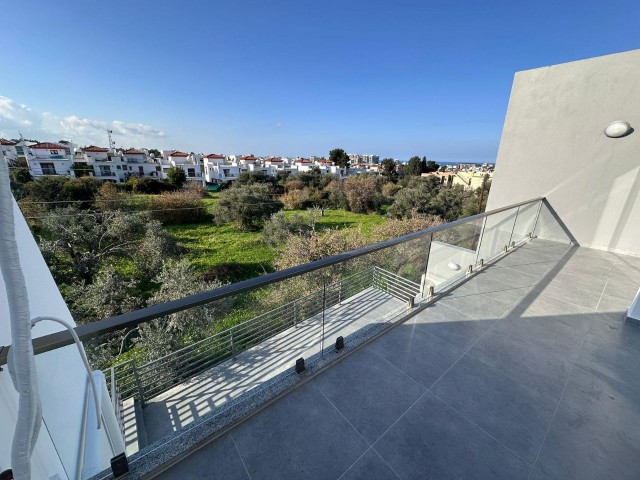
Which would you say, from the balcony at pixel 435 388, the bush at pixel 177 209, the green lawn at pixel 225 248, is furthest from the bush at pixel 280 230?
the balcony at pixel 435 388

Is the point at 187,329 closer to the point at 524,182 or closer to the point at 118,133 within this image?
the point at 524,182

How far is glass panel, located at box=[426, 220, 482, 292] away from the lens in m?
3.33

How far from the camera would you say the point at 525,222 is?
4961 mm

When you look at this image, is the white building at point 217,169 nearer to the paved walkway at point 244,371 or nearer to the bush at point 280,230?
the bush at point 280,230

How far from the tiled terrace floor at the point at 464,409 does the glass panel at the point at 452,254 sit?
0.72 meters

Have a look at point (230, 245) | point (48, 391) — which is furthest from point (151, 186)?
point (48, 391)

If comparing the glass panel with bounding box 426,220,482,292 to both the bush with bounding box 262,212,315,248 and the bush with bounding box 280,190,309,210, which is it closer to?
the bush with bounding box 262,212,315,248

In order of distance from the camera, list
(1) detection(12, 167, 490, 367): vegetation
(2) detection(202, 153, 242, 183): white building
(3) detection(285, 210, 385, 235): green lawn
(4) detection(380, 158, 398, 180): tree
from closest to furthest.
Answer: (1) detection(12, 167, 490, 367): vegetation, (3) detection(285, 210, 385, 235): green lawn, (4) detection(380, 158, 398, 180): tree, (2) detection(202, 153, 242, 183): white building

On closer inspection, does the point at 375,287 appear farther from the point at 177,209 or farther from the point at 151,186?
the point at 151,186

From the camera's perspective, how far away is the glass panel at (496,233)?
3.90 metres

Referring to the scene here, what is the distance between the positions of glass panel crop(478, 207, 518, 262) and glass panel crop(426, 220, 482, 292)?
201 millimetres

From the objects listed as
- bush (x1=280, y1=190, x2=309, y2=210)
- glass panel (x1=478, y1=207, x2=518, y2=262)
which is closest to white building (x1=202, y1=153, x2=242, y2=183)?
bush (x1=280, y1=190, x2=309, y2=210)

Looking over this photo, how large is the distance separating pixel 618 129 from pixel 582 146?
0.47 metres

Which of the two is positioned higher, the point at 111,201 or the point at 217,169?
the point at 217,169
